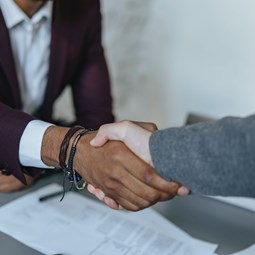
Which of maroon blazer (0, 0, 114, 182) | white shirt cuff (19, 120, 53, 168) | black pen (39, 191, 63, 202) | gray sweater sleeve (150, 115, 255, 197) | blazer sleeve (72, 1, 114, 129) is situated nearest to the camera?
gray sweater sleeve (150, 115, 255, 197)

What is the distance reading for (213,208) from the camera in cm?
101

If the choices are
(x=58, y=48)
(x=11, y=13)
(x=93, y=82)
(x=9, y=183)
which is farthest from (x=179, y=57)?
(x=9, y=183)

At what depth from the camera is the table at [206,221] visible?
33.4 inches

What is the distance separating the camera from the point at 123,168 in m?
0.76

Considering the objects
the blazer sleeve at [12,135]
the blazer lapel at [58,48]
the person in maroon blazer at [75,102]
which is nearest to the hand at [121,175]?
the person in maroon blazer at [75,102]

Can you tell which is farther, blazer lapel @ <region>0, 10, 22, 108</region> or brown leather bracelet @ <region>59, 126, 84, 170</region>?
blazer lapel @ <region>0, 10, 22, 108</region>

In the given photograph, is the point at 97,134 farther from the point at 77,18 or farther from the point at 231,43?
the point at 231,43

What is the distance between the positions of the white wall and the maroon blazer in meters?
0.32

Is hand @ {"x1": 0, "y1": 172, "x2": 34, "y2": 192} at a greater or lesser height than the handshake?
lesser

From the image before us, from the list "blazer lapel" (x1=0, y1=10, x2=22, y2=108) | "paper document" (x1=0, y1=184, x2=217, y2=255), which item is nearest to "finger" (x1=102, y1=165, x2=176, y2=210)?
"paper document" (x1=0, y1=184, x2=217, y2=255)

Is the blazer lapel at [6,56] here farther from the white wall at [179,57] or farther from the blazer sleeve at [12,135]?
the white wall at [179,57]

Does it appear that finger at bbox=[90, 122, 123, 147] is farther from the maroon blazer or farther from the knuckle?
the maroon blazer

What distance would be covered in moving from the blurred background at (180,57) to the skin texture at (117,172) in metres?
0.69

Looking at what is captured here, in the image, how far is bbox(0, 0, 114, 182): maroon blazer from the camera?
107cm
